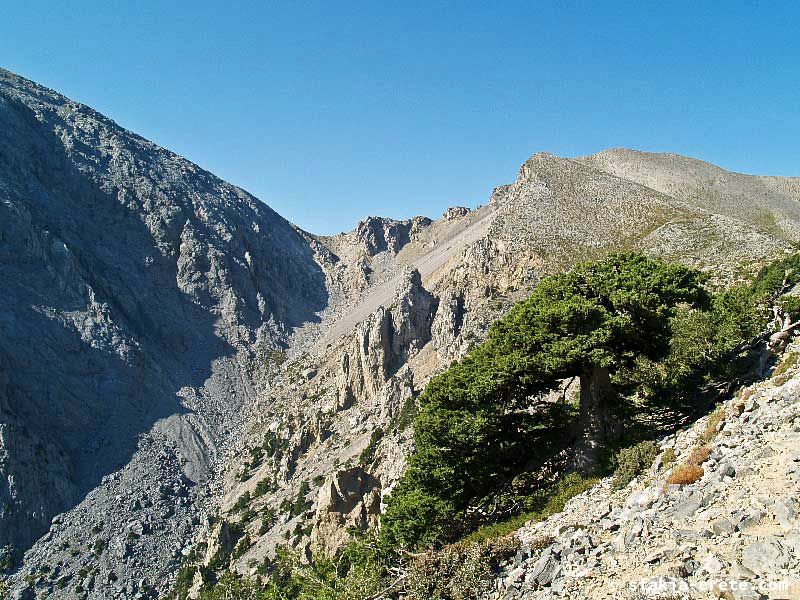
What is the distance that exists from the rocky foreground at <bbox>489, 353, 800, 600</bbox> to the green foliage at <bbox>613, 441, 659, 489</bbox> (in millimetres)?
461

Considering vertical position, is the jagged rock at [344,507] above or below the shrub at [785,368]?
below

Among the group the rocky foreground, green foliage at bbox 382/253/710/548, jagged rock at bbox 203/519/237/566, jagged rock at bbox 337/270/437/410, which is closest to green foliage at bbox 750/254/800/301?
green foliage at bbox 382/253/710/548

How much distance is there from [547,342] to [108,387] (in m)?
77.4

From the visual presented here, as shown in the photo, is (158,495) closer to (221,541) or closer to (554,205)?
(221,541)

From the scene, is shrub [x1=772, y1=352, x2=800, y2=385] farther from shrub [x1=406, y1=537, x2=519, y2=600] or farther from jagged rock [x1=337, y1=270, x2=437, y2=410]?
jagged rock [x1=337, y1=270, x2=437, y2=410]

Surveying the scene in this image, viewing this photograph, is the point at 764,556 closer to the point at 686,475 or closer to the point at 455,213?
the point at 686,475

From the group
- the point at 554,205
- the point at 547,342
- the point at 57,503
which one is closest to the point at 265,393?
the point at 57,503

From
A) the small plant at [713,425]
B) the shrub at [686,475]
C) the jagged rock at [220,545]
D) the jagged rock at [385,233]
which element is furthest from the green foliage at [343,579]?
the jagged rock at [385,233]

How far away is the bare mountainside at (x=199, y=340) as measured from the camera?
50.8m

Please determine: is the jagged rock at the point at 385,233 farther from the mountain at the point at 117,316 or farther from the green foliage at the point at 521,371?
the green foliage at the point at 521,371

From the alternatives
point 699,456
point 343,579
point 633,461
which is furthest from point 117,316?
point 699,456

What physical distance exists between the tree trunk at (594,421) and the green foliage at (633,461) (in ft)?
5.58

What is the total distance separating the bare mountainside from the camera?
50844 mm

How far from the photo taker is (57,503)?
57.1 m
